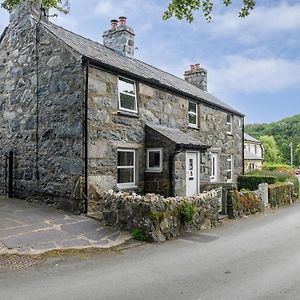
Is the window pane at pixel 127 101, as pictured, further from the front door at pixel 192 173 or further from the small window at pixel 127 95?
the front door at pixel 192 173

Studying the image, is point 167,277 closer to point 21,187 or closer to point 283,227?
point 283,227

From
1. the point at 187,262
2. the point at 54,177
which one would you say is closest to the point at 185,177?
the point at 54,177

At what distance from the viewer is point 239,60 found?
53.2 ft

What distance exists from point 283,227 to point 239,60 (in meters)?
8.57

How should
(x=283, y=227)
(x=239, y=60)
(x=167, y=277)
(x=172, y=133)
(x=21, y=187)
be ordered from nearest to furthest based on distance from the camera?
(x=167, y=277), (x=283, y=227), (x=21, y=187), (x=172, y=133), (x=239, y=60)

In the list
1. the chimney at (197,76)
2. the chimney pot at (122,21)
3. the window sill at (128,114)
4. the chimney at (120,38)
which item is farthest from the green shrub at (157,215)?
the chimney at (197,76)

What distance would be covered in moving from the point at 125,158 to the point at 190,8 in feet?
19.7

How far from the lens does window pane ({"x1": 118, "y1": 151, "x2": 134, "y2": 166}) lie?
1237 centimetres

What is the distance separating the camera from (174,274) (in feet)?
20.4

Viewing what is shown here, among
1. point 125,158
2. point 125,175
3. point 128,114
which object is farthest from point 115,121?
point 125,175

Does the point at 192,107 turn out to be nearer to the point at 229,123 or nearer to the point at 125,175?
the point at 229,123

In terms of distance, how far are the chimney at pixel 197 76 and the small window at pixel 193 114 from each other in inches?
292

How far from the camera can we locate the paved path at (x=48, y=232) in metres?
7.57

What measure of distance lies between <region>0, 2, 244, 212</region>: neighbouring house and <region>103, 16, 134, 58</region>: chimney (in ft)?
7.33
